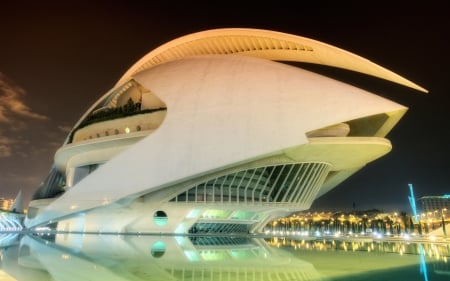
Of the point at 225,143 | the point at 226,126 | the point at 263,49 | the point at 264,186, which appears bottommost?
the point at 264,186

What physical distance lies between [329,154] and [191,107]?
423 inches

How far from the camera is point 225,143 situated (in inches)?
1009

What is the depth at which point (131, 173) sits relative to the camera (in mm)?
26250

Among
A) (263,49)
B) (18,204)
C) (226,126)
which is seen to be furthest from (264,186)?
(18,204)

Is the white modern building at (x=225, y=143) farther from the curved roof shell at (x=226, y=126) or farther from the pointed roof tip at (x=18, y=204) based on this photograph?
the pointed roof tip at (x=18, y=204)

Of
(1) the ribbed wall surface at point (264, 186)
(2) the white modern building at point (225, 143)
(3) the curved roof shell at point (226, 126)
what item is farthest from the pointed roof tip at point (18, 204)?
(1) the ribbed wall surface at point (264, 186)

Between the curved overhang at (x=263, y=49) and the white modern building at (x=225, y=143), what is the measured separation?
5.1 inches

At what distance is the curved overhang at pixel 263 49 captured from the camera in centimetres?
2773

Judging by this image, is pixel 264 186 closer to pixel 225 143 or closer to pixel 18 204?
pixel 225 143

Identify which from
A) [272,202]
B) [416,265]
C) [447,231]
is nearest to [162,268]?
[416,265]

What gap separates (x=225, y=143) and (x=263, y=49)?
Answer: 12002 mm

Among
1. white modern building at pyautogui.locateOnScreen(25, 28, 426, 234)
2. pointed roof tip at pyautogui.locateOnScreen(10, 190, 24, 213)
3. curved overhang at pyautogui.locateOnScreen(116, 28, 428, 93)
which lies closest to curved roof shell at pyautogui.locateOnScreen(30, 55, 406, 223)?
white modern building at pyautogui.locateOnScreen(25, 28, 426, 234)

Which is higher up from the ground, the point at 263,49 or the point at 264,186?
the point at 263,49

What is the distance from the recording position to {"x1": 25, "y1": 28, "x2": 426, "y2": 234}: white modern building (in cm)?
2559
